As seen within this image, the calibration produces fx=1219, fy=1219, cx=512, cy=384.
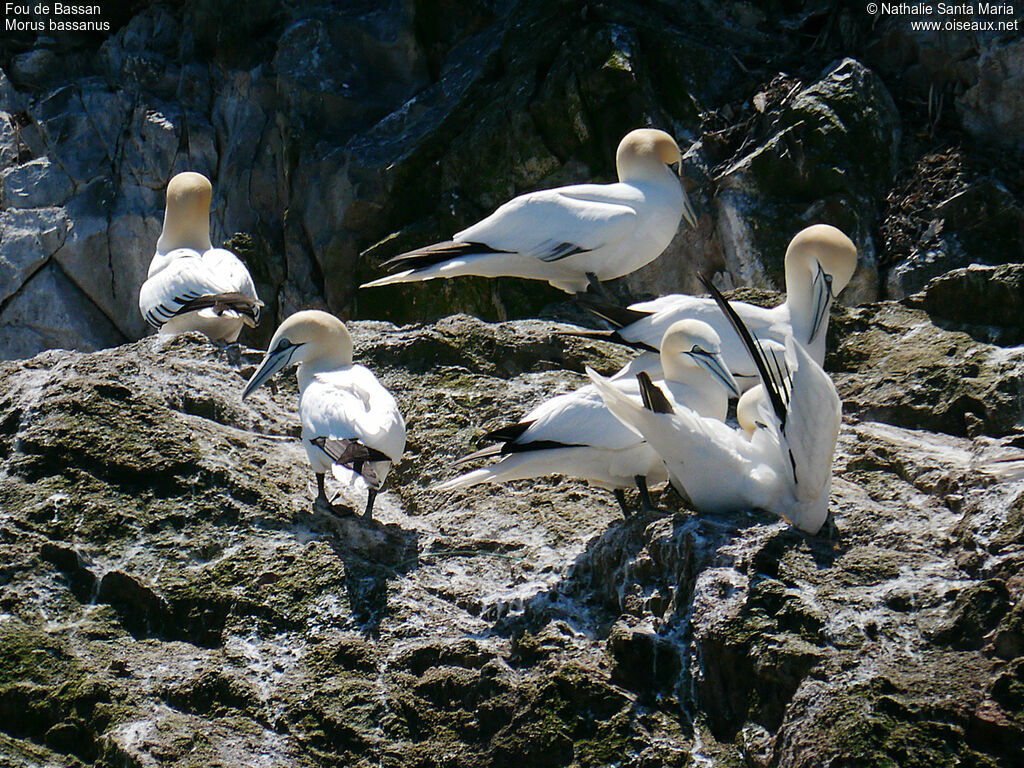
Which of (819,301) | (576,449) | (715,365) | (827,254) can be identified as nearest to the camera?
(576,449)

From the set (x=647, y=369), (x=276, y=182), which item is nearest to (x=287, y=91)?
(x=276, y=182)

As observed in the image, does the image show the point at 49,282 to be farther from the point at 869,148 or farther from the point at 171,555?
the point at 171,555

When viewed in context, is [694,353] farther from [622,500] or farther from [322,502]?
[322,502]

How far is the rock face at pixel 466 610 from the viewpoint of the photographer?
3146 mm

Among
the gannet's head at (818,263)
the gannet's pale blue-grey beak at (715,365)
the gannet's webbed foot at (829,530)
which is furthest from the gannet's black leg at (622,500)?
the gannet's head at (818,263)

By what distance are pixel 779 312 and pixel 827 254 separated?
0.51 metres

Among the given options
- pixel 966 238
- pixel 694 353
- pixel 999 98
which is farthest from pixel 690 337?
pixel 999 98

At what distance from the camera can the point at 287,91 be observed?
40.9ft

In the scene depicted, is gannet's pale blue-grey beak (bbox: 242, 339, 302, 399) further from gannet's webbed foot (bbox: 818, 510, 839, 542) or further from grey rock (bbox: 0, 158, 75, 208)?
grey rock (bbox: 0, 158, 75, 208)

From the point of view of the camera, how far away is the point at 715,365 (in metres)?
4.66

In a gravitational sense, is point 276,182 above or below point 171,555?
above

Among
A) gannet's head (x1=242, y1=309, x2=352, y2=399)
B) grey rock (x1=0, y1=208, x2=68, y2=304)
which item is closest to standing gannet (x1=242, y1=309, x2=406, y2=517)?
gannet's head (x1=242, y1=309, x2=352, y2=399)

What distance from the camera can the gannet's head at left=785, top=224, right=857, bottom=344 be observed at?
5.94 meters

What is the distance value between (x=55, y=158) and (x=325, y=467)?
1072 cm
